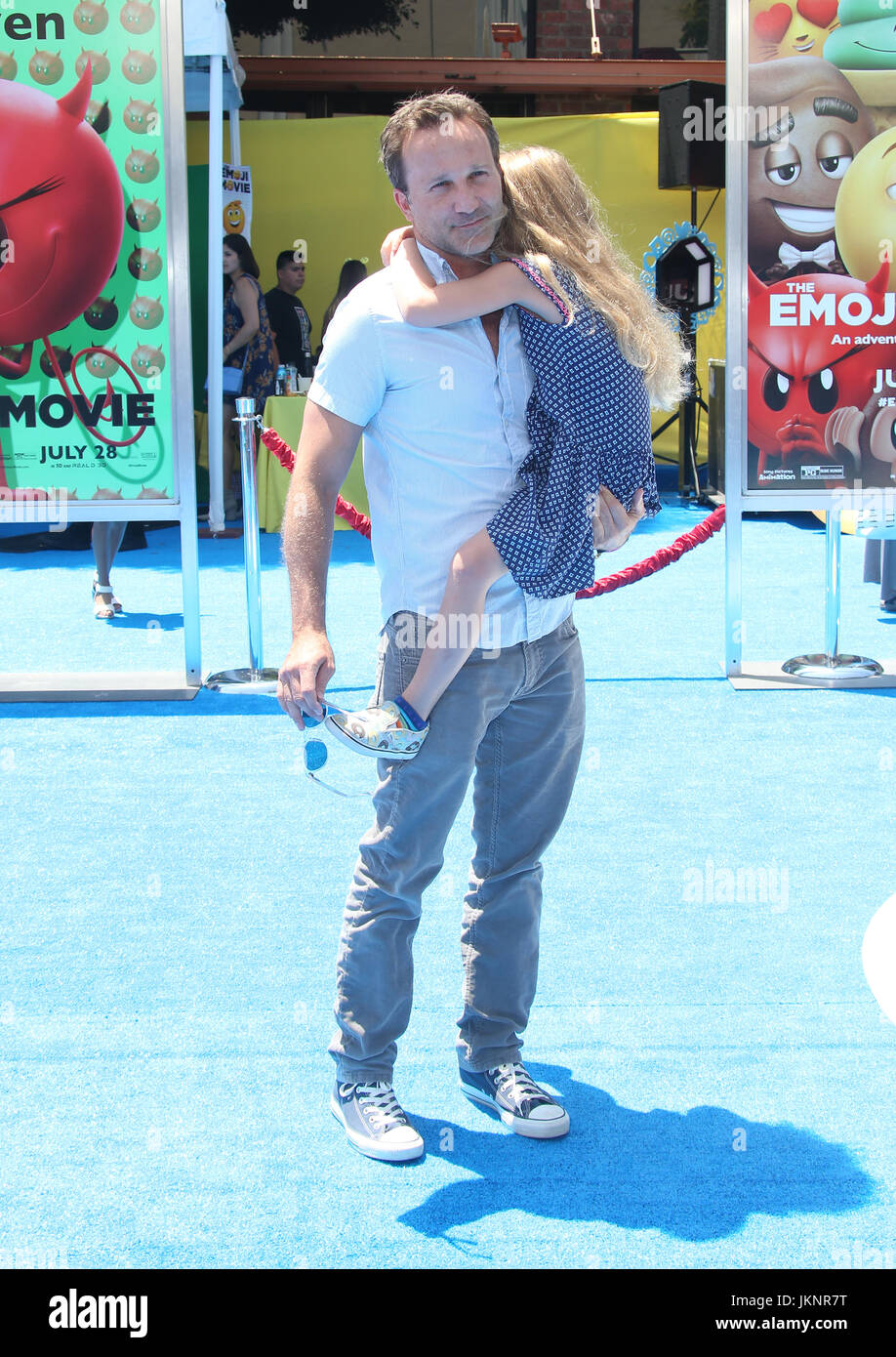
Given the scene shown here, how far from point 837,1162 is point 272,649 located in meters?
4.86

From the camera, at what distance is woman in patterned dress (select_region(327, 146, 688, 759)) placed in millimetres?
2469

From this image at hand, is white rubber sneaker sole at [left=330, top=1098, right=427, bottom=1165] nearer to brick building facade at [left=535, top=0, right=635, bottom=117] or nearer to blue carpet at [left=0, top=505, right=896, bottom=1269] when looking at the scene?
blue carpet at [left=0, top=505, right=896, bottom=1269]

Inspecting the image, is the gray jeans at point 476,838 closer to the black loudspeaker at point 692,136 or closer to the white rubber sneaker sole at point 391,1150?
the white rubber sneaker sole at point 391,1150

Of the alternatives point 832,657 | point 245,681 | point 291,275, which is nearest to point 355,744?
point 245,681

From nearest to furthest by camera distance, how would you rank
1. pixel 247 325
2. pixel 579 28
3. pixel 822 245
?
pixel 822 245 < pixel 247 325 < pixel 579 28

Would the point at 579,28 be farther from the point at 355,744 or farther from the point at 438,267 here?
the point at 355,744

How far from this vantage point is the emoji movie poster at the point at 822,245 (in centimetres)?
595

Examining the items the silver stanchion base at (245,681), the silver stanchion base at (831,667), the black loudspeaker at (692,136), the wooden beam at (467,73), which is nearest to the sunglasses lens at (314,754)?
the silver stanchion base at (245,681)

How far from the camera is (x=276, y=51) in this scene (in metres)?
15.7

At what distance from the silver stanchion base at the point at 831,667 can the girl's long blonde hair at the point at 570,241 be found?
3.92 m

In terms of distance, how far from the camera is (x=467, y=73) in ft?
45.8

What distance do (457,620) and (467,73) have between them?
507 inches

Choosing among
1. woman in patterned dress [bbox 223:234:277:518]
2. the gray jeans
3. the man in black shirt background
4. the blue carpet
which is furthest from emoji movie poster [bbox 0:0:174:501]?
the man in black shirt background

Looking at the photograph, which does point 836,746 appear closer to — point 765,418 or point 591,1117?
point 765,418
